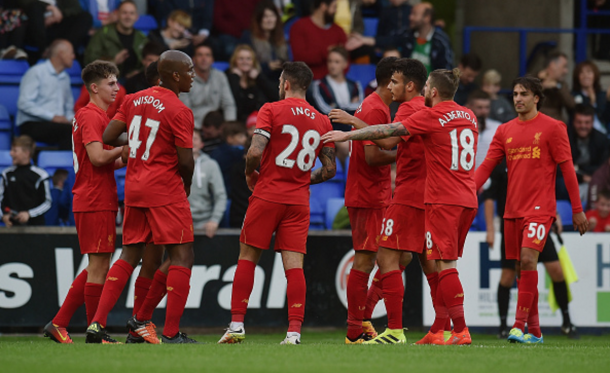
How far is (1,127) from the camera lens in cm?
1317

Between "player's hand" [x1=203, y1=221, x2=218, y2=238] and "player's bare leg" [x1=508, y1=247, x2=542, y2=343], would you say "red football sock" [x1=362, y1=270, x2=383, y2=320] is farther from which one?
"player's hand" [x1=203, y1=221, x2=218, y2=238]

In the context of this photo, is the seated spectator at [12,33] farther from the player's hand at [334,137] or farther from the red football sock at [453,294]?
the red football sock at [453,294]

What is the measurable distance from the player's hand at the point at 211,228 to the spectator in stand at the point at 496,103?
514 centimetres

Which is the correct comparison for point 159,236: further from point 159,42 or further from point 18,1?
point 18,1

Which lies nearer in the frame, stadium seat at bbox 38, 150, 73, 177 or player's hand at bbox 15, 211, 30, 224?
player's hand at bbox 15, 211, 30, 224

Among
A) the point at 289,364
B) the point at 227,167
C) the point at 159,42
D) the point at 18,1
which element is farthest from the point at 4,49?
the point at 289,364

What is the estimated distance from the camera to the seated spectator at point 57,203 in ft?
37.8

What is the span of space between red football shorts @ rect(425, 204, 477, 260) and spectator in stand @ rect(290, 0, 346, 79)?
713 cm

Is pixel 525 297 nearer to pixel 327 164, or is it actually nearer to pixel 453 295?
pixel 453 295

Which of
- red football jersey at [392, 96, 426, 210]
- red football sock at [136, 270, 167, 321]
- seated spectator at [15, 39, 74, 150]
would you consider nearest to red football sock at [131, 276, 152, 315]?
red football sock at [136, 270, 167, 321]

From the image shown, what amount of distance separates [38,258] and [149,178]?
12.8 ft

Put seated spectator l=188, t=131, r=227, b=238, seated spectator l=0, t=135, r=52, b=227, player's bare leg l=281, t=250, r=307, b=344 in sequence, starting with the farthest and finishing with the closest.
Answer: seated spectator l=188, t=131, r=227, b=238 → seated spectator l=0, t=135, r=52, b=227 → player's bare leg l=281, t=250, r=307, b=344

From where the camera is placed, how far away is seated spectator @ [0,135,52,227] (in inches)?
436

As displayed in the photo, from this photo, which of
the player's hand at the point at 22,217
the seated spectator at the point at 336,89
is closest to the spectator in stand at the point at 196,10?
the seated spectator at the point at 336,89
